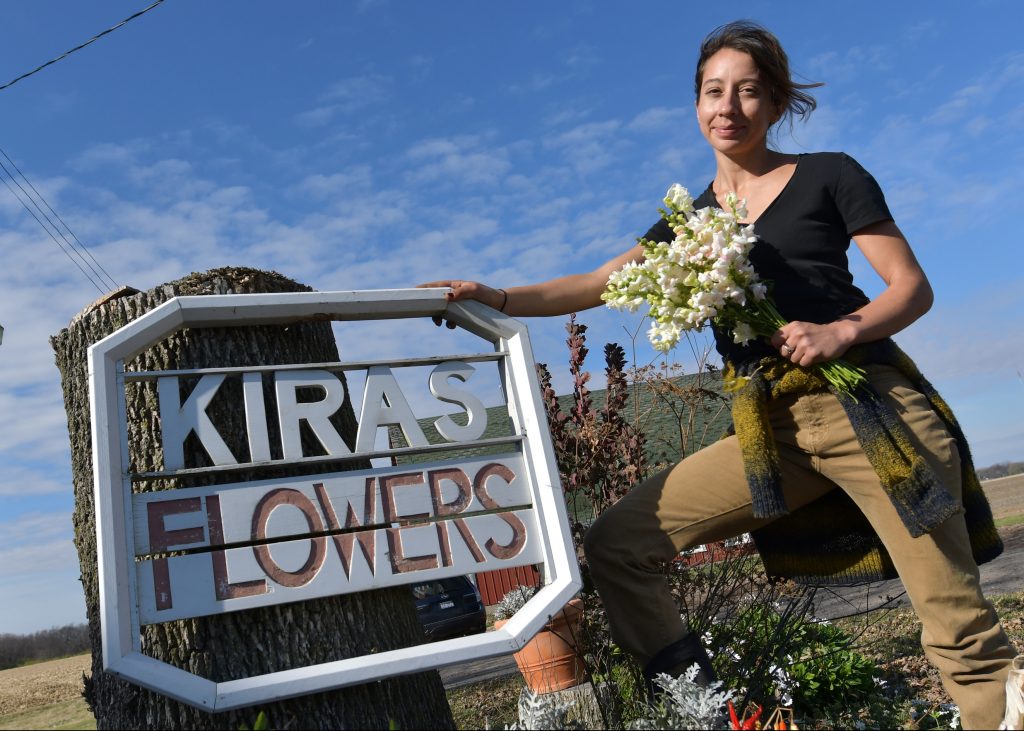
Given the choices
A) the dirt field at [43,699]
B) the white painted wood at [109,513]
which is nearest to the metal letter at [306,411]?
the white painted wood at [109,513]

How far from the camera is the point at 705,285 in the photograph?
259cm

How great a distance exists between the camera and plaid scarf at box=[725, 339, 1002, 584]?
2.47 m

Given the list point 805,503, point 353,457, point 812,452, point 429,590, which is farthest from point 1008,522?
point 353,457

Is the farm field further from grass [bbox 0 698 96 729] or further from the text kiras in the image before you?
the text kiras

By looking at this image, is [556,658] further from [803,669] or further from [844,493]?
[844,493]

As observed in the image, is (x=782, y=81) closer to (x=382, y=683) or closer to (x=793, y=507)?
(x=793, y=507)

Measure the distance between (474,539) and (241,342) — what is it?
1.09 meters

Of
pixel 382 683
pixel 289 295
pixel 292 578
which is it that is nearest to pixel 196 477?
pixel 292 578

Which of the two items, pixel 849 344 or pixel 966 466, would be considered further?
pixel 966 466

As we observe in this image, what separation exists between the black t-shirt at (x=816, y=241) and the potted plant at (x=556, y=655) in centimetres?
174

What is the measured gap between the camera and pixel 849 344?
2549mm

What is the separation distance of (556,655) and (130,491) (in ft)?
7.25

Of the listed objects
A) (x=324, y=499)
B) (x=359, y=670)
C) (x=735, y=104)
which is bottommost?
(x=359, y=670)

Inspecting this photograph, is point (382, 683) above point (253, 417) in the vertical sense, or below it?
below
